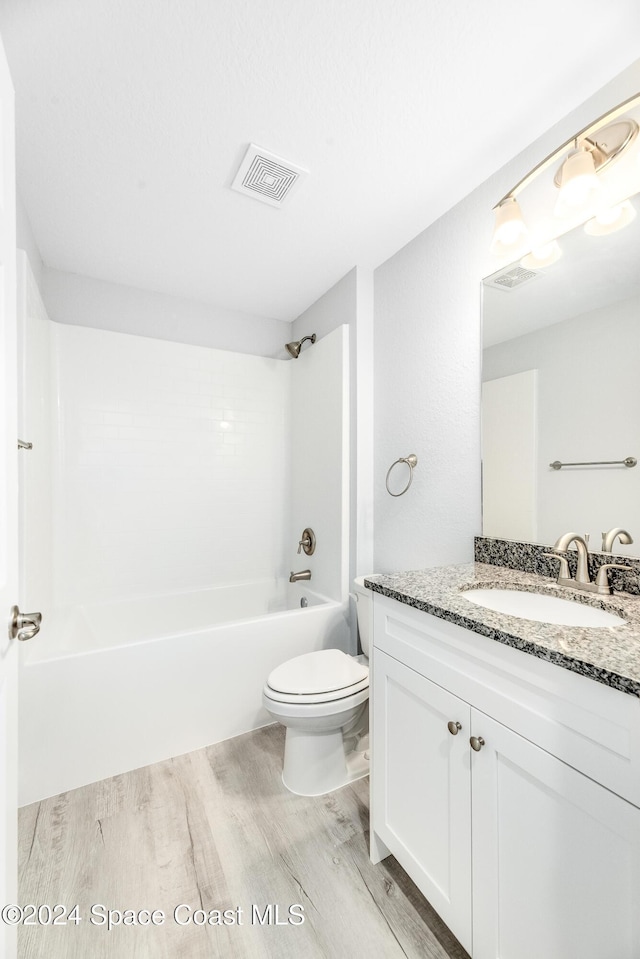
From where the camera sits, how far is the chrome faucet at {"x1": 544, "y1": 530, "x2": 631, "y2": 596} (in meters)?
1.15

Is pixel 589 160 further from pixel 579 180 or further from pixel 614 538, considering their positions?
pixel 614 538

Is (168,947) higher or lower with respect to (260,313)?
lower

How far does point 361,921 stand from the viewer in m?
1.13

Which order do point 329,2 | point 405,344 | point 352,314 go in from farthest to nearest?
1. point 352,314
2. point 405,344
3. point 329,2

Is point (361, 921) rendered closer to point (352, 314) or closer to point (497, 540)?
point (497, 540)

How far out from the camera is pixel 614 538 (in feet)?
3.88

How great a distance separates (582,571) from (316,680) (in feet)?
3.43

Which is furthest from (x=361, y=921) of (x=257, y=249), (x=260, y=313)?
(x=260, y=313)

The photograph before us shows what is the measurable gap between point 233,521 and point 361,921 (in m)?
2.10

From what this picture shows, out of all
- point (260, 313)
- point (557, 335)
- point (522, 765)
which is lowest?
point (522, 765)

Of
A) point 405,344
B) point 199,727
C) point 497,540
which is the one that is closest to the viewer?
point 497,540

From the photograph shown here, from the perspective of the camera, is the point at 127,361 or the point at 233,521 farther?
the point at 233,521

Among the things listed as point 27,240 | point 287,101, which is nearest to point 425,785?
point 287,101

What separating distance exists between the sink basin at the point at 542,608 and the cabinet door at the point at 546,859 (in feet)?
1.09
